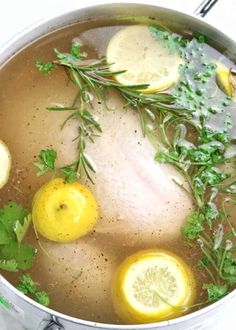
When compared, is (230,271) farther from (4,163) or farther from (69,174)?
(4,163)

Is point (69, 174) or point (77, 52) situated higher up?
point (77, 52)

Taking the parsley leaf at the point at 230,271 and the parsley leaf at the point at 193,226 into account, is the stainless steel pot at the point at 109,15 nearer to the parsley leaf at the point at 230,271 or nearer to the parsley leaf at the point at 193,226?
the parsley leaf at the point at 230,271

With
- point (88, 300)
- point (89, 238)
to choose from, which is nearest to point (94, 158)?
point (89, 238)

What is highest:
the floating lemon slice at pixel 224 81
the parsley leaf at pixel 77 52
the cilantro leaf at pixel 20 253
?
the floating lemon slice at pixel 224 81

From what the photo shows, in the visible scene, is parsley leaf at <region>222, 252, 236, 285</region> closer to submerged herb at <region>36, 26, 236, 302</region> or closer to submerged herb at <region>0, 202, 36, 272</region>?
submerged herb at <region>36, 26, 236, 302</region>

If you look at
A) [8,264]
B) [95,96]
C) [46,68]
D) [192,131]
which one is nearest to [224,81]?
[192,131]

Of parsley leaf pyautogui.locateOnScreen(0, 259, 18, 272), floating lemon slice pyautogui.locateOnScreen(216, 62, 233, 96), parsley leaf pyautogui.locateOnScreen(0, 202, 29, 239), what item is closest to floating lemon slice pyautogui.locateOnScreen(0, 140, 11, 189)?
parsley leaf pyautogui.locateOnScreen(0, 202, 29, 239)

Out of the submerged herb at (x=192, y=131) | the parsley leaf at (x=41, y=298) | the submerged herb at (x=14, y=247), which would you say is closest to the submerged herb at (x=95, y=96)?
the submerged herb at (x=192, y=131)
